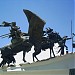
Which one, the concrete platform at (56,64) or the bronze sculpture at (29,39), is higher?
the bronze sculpture at (29,39)

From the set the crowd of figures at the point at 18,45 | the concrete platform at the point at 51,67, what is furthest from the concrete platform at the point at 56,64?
the crowd of figures at the point at 18,45

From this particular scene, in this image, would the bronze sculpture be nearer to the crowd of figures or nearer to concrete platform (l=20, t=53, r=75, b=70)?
the crowd of figures

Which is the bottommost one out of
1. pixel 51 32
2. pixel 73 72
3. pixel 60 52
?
pixel 73 72

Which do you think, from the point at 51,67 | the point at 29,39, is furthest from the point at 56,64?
the point at 29,39

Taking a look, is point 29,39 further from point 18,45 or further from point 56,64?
point 56,64

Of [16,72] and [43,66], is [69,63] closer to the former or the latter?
[43,66]

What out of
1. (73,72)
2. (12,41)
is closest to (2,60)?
(12,41)

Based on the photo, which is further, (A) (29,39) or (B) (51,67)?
(A) (29,39)

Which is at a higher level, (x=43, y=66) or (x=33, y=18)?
(x=33, y=18)

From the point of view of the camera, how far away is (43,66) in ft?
35.2

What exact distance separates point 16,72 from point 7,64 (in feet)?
9.23

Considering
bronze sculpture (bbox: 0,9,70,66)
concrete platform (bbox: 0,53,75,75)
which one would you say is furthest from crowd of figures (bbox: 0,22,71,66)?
concrete platform (bbox: 0,53,75,75)

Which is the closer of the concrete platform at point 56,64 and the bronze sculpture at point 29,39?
the concrete platform at point 56,64

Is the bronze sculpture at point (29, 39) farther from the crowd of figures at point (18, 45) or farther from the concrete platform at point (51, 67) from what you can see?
the concrete platform at point (51, 67)
